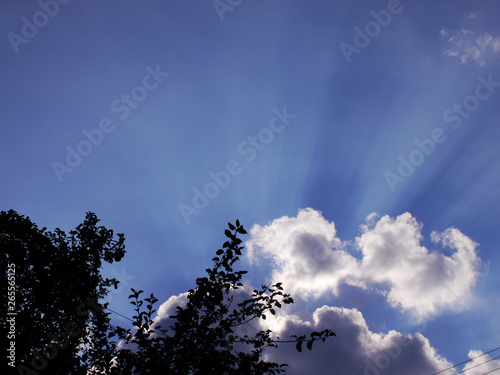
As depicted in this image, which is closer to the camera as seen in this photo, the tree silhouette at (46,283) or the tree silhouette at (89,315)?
the tree silhouette at (89,315)

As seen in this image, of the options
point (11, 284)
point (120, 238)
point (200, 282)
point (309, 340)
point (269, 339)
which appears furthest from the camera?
point (120, 238)

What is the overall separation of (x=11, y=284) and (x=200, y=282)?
38.3 ft

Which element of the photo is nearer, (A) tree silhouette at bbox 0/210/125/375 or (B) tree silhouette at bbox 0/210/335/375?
(B) tree silhouette at bbox 0/210/335/375

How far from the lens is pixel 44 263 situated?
12.5 metres

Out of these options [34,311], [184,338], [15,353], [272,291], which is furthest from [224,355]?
[34,311]

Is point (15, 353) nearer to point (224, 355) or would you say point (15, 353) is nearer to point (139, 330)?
point (139, 330)

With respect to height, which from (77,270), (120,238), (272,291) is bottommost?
(272,291)

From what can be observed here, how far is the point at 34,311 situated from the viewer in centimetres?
1149

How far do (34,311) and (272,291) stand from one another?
1210 cm

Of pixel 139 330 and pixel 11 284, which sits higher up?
pixel 11 284

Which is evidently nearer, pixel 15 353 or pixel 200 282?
pixel 200 282

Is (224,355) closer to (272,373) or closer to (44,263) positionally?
(272,373)

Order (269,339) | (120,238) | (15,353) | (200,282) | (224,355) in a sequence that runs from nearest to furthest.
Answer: (200,282)
(224,355)
(269,339)
(15,353)
(120,238)

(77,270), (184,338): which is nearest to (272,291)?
(184,338)
